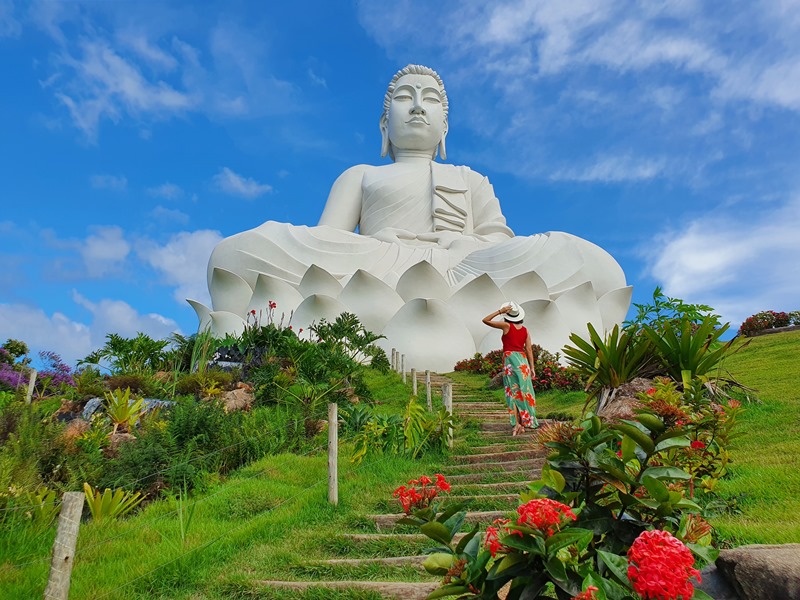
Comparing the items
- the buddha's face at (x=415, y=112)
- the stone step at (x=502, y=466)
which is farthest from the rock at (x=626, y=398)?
the buddha's face at (x=415, y=112)

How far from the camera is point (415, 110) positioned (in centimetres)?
2133

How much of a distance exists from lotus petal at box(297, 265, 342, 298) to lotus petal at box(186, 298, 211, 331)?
133 inches

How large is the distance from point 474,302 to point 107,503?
1235 cm

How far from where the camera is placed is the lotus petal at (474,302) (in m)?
16.9

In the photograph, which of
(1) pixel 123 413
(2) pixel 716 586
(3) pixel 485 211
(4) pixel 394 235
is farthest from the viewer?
(3) pixel 485 211

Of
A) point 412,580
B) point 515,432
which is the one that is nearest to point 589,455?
point 412,580

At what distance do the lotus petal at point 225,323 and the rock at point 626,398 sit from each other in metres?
12.3

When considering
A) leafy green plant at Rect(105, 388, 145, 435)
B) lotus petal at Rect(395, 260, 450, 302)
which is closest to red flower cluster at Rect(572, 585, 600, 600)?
leafy green plant at Rect(105, 388, 145, 435)

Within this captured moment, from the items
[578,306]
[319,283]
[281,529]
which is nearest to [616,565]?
[281,529]

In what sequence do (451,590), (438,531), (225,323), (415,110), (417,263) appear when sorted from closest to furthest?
(451,590)
(438,531)
(417,263)
(225,323)
(415,110)

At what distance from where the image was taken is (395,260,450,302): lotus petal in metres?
16.8

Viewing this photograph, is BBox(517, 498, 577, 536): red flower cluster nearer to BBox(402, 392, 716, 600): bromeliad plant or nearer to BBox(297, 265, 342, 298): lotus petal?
BBox(402, 392, 716, 600): bromeliad plant

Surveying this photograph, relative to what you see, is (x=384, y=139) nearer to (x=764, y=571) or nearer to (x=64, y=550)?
(x=64, y=550)

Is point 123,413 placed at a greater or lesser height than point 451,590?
greater
